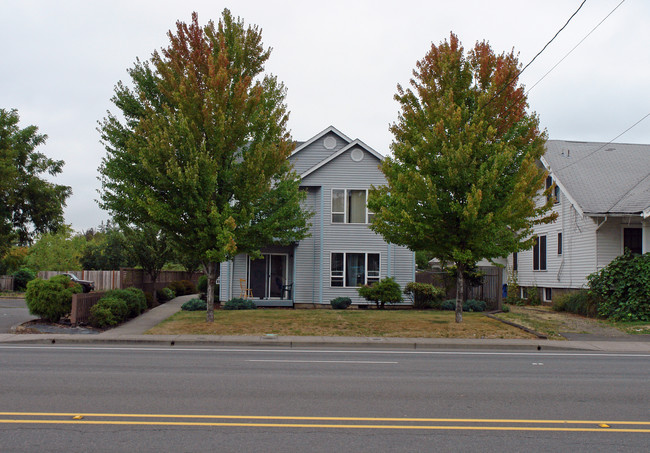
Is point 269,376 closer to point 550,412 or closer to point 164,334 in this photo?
point 550,412

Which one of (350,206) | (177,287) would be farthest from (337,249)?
(177,287)

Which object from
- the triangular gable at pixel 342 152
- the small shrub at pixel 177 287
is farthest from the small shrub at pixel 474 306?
the small shrub at pixel 177 287

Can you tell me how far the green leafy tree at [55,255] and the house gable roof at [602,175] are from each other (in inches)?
1490

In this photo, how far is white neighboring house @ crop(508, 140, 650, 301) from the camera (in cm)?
2322

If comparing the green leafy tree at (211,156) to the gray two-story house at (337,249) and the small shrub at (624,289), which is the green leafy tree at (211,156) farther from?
the small shrub at (624,289)

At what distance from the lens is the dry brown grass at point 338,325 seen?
704 inches

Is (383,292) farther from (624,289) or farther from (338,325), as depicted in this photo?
(624,289)

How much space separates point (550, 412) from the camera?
24.6 ft

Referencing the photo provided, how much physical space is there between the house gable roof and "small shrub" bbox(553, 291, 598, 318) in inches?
134

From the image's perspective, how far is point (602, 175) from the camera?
1022 inches

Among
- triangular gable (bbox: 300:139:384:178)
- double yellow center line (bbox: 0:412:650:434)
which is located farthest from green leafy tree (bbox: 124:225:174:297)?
double yellow center line (bbox: 0:412:650:434)

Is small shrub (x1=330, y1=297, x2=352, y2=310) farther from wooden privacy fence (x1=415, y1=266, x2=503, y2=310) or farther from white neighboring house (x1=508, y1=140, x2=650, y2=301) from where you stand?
white neighboring house (x1=508, y1=140, x2=650, y2=301)

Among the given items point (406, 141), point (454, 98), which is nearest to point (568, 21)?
point (454, 98)

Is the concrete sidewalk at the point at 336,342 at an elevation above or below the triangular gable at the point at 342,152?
below
